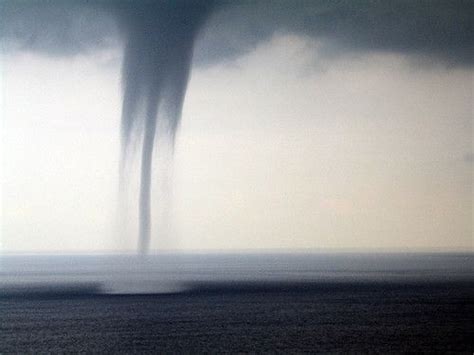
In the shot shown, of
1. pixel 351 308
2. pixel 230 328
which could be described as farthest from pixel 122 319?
pixel 351 308

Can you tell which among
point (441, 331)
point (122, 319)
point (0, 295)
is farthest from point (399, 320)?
point (0, 295)

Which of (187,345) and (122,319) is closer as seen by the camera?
(187,345)

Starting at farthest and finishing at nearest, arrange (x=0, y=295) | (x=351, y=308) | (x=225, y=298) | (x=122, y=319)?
(x=0, y=295) → (x=225, y=298) → (x=351, y=308) → (x=122, y=319)

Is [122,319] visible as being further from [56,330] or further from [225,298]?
[225,298]

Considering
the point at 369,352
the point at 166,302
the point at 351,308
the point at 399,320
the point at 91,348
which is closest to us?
the point at 369,352

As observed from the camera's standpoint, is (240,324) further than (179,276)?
No

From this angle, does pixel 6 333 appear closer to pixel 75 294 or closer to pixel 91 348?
pixel 91 348

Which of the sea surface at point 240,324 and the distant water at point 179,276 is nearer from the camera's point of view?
the sea surface at point 240,324

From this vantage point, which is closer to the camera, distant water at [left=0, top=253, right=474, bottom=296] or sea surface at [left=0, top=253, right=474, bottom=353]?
sea surface at [left=0, top=253, right=474, bottom=353]

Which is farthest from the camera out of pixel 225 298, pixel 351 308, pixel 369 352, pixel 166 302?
pixel 225 298
